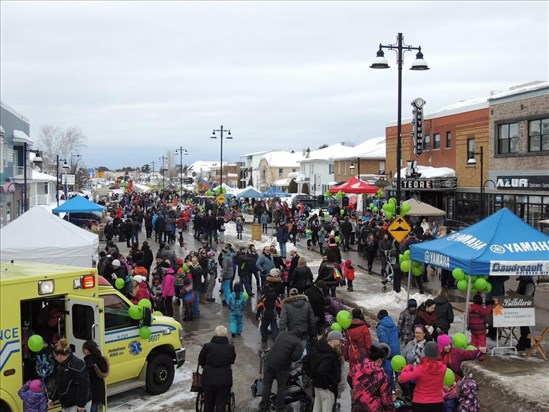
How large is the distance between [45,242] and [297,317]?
329 inches

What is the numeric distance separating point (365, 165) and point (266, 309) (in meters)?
44.5

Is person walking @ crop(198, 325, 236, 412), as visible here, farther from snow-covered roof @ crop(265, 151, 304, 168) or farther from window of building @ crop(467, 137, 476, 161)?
snow-covered roof @ crop(265, 151, 304, 168)

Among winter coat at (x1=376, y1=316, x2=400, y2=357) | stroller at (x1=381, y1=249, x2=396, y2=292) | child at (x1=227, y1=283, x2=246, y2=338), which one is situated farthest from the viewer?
stroller at (x1=381, y1=249, x2=396, y2=292)

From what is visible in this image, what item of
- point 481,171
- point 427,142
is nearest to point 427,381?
point 481,171

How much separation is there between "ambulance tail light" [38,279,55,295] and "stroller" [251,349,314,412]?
3199 millimetres

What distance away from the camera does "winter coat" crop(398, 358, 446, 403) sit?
283 inches

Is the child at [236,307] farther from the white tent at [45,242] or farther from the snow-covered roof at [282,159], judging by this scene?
the snow-covered roof at [282,159]

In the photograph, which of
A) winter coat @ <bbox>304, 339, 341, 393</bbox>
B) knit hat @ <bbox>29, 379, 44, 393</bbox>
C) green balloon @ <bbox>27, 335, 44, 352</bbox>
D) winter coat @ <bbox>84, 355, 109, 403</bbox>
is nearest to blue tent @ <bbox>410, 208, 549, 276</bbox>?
winter coat @ <bbox>304, 339, 341, 393</bbox>

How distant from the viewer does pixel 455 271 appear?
1212 cm

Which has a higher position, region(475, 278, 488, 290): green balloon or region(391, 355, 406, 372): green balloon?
region(475, 278, 488, 290): green balloon

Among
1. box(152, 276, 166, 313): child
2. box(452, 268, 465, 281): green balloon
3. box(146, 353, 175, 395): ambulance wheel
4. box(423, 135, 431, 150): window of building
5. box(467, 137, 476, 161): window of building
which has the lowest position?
box(146, 353, 175, 395): ambulance wheel

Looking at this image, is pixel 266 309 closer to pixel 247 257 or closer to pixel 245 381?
pixel 245 381

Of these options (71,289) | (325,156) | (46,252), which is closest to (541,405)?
(71,289)

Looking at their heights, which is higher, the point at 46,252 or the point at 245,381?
the point at 46,252
